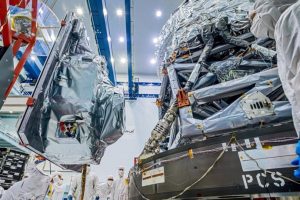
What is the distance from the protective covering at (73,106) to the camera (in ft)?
6.67

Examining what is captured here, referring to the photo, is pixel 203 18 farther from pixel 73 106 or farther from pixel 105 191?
pixel 105 191

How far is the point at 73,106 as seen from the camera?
229 centimetres

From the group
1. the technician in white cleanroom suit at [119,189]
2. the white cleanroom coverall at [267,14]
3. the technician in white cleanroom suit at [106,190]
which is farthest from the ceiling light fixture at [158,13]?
the white cleanroom coverall at [267,14]

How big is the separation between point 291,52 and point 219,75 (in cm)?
127

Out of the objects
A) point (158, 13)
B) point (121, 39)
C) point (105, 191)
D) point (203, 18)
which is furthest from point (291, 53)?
point (121, 39)

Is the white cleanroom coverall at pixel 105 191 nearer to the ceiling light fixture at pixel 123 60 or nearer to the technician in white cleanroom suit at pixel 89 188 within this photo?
the technician in white cleanroom suit at pixel 89 188

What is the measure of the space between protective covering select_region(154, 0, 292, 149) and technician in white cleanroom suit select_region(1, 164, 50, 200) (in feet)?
11.1

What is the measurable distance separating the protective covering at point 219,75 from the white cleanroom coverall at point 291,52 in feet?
0.84

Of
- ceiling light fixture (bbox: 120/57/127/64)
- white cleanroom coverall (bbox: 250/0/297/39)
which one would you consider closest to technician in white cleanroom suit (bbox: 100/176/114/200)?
ceiling light fixture (bbox: 120/57/127/64)

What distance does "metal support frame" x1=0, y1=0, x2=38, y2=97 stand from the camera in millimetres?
1920

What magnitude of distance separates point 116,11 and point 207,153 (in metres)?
8.08

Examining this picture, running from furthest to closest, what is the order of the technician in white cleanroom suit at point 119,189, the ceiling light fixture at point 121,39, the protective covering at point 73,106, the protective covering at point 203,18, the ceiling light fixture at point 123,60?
1. the ceiling light fixture at point 123,60
2. the ceiling light fixture at point 121,39
3. the technician in white cleanroom suit at point 119,189
4. the protective covering at point 203,18
5. the protective covering at point 73,106

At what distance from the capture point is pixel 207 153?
4.68ft

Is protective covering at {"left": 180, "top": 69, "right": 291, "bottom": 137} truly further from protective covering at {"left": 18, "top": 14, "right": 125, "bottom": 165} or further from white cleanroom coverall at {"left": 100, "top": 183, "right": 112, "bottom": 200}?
white cleanroom coverall at {"left": 100, "top": 183, "right": 112, "bottom": 200}
